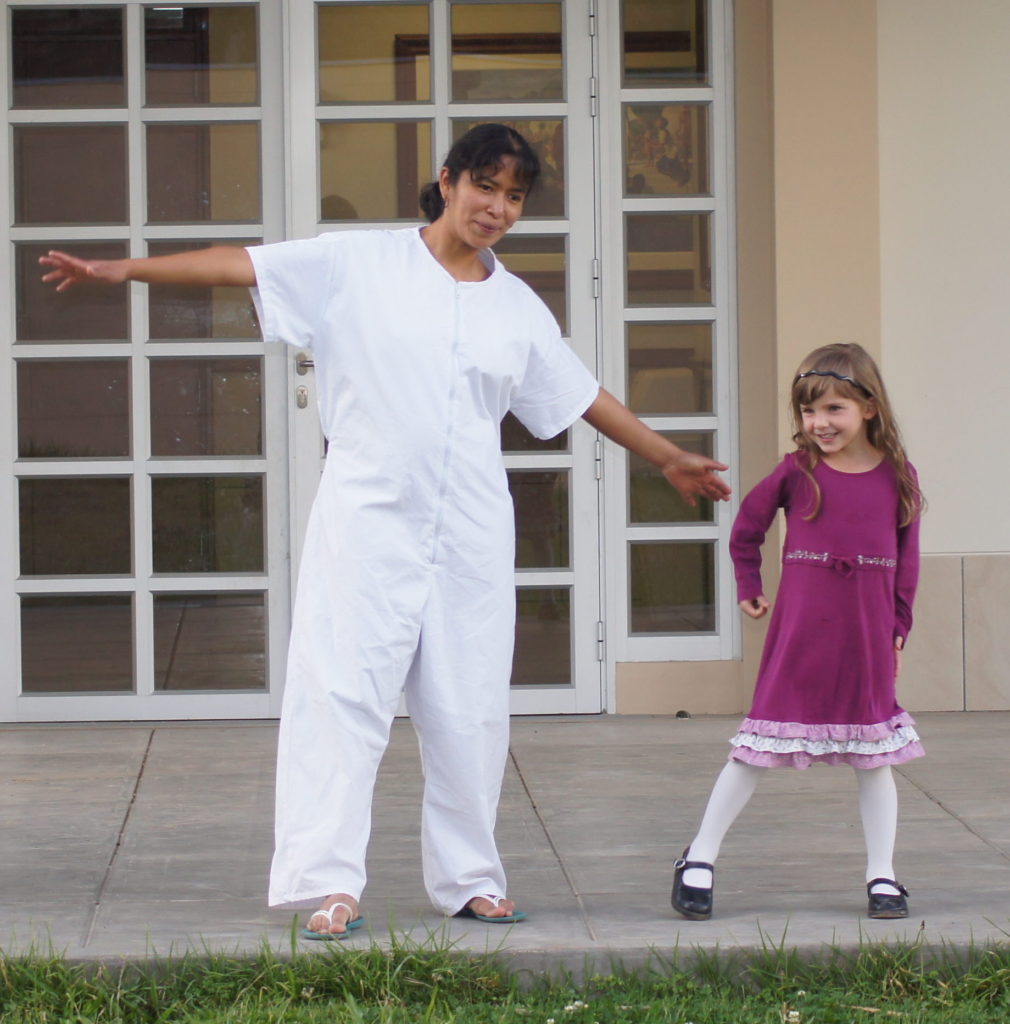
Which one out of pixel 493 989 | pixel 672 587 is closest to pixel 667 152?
pixel 672 587

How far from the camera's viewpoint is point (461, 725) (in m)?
3.66

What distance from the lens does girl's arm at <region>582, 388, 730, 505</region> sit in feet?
12.4

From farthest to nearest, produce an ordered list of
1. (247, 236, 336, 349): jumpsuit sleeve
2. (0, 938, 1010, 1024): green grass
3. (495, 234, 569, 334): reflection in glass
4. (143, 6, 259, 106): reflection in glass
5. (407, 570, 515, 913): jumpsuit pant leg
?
(495, 234, 569, 334): reflection in glass
(143, 6, 259, 106): reflection in glass
(407, 570, 515, 913): jumpsuit pant leg
(247, 236, 336, 349): jumpsuit sleeve
(0, 938, 1010, 1024): green grass

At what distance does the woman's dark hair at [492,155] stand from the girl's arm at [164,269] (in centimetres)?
52

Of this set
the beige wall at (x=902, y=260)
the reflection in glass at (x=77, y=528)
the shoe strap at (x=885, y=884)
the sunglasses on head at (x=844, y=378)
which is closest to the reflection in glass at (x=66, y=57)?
the reflection in glass at (x=77, y=528)

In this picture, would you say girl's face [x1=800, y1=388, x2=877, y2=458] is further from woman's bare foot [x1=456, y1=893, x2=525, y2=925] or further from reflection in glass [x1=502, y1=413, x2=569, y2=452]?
reflection in glass [x1=502, y1=413, x2=569, y2=452]

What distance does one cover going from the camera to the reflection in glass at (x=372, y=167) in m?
6.31

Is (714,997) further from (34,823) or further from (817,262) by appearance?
(817,262)

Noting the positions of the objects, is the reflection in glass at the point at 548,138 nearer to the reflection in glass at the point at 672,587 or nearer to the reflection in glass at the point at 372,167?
the reflection in glass at the point at 372,167

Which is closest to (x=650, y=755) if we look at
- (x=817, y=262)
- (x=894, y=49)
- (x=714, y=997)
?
(x=817, y=262)

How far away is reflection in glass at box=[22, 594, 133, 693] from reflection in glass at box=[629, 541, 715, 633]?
1.95 m

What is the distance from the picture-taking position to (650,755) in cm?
575

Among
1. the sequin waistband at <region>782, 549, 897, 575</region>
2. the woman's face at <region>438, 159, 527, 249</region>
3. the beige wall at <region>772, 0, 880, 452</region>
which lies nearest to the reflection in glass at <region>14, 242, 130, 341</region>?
the beige wall at <region>772, 0, 880, 452</region>

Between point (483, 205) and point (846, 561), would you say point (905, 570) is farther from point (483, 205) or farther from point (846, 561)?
point (483, 205)
